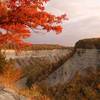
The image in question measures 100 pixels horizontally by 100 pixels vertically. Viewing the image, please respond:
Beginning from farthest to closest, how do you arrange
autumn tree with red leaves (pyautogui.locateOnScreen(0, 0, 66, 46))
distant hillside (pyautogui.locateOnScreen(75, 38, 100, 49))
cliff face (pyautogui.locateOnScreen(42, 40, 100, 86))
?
distant hillside (pyautogui.locateOnScreen(75, 38, 100, 49)) → cliff face (pyautogui.locateOnScreen(42, 40, 100, 86)) → autumn tree with red leaves (pyautogui.locateOnScreen(0, 0, 66, 46))

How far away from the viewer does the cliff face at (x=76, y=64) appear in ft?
153

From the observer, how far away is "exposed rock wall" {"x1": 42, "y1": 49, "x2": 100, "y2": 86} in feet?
153

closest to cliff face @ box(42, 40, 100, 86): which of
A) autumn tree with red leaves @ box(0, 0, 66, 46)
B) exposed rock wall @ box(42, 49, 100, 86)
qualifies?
exposed rock wall @ box(42, 49, 100, 86)

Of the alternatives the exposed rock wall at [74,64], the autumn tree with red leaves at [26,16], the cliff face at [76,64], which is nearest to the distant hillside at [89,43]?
the cliff face at [76,64]

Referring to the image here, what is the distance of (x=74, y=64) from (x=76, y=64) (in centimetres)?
32

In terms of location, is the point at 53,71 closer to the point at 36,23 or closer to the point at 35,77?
the point at 35,77

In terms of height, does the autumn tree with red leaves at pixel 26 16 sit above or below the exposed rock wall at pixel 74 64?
above

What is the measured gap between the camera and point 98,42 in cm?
4850

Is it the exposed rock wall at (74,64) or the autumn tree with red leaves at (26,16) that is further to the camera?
the exposed rock wall at (74,64)

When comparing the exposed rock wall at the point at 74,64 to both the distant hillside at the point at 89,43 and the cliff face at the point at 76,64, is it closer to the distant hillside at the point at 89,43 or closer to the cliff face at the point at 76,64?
the cliff face at the point at 76,64

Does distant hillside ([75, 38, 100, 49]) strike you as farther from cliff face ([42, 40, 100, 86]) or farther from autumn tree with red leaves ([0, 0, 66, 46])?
autumn tree with red leaves ([0, 0, 66, 46])

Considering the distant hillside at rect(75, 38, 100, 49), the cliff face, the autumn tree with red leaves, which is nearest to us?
the autumn tree with red leaves

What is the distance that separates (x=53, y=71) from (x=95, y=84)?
40.1ft

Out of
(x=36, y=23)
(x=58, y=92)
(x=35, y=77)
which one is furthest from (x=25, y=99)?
(x=35, y=77)
